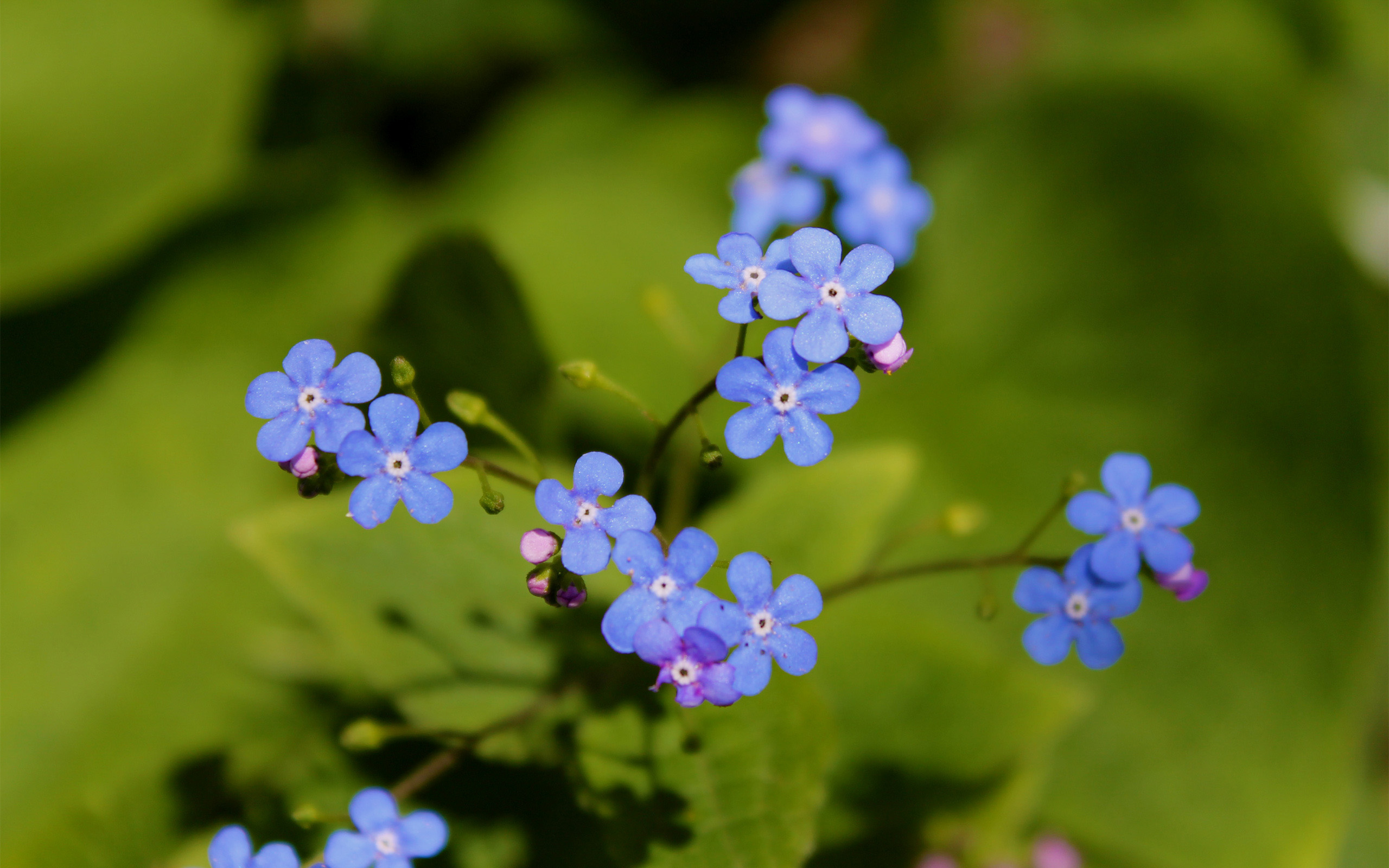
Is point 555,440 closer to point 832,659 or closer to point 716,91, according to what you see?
point 832,659

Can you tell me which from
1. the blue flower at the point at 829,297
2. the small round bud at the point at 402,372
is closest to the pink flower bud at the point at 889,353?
the blue flower at the point at 829,297

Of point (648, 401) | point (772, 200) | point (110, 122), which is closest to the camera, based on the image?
point (772, 200)

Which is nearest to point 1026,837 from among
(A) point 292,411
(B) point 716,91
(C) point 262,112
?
(A) point 292,411

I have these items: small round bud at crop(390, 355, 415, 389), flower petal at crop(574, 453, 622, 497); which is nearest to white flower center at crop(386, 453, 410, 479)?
small round bud at crop(390, 355, 415, 389)

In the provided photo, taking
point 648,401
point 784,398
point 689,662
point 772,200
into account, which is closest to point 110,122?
point 648,401

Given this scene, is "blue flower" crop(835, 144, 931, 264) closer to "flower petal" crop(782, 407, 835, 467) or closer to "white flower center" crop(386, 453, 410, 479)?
"flower petal" crop(782, 407, 835, 467)

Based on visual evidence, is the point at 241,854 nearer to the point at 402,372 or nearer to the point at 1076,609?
the point at 402,372
